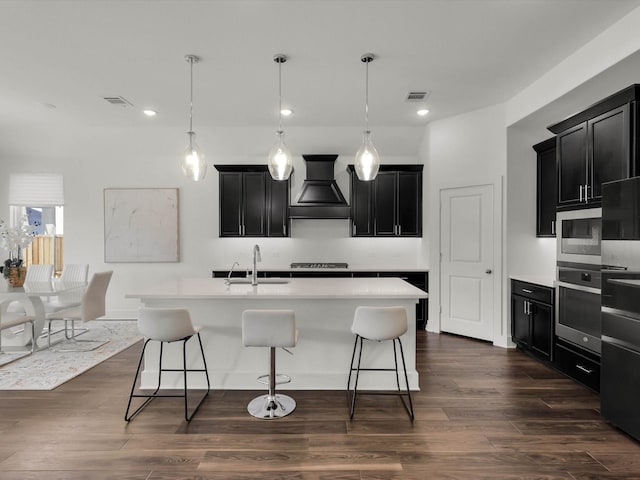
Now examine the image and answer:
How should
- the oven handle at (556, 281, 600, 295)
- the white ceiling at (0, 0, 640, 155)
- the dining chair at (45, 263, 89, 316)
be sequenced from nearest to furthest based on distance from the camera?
the white ceiling at (0, 0, 640, 155), the oven handle at (556, 281, 600, 295), the dining chair at (45, 263, 89, 316)

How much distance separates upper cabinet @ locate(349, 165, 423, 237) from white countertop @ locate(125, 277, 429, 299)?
2.08m

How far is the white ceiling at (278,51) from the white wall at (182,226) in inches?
42.4

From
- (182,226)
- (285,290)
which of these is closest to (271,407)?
(285,290)

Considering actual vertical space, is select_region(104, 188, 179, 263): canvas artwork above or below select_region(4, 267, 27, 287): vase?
above

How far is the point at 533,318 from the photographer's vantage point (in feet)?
12.8

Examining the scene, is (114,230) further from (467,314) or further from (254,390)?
(467,314)

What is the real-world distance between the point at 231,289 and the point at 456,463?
2.12 meters

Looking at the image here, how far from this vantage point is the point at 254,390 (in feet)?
10.4

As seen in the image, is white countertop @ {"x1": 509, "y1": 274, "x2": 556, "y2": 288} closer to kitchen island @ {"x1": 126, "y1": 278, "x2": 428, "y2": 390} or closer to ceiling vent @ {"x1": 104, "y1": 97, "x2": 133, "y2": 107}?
kitchen island @ {"x1": 126, "y1": 278, "x2": 428, "y2": 390}

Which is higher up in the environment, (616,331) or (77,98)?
(77,98)

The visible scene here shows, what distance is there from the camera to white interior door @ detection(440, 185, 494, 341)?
4.61m

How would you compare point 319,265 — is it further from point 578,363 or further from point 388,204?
point 578,363

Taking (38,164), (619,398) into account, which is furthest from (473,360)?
(38,164)

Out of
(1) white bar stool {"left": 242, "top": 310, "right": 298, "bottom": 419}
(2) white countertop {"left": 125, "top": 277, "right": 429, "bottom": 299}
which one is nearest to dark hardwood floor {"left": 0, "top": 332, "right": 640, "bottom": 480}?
(1) white bar stool {"left": 242, "top": 310, "right": 298, "bottom": 419}
